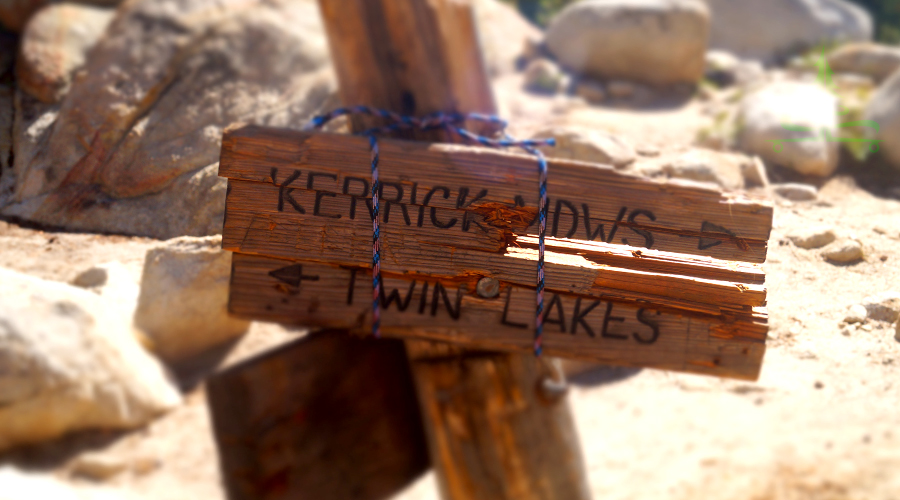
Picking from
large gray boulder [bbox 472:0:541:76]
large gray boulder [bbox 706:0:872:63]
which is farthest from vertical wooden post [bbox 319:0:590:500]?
large gray boulder [bbox 706:0:872:63]

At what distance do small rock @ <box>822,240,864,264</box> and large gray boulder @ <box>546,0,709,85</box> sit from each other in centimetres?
327

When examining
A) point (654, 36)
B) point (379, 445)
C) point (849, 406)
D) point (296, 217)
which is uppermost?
point (654, 36)

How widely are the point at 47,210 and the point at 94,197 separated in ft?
0.39

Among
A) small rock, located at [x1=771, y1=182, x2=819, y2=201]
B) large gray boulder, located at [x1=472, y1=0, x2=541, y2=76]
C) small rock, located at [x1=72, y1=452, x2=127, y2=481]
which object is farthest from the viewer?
large gray boulder, located at [x1=472, y1=0, x2=541, y2=76]

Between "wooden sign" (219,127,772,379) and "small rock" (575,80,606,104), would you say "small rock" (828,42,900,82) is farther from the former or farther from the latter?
"wooden sign" (219,127,772,379)

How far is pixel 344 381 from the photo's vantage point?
4.91 feet

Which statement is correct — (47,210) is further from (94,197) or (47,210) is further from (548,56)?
(548,56)

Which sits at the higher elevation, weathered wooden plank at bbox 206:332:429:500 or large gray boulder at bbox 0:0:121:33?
large gray boulder at bbox 0:0:121:33

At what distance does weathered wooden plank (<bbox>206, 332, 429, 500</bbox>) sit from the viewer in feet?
4.50

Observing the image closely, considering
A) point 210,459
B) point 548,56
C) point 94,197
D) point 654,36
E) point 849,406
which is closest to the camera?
point 210,459

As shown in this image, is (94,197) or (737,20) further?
(737,20)

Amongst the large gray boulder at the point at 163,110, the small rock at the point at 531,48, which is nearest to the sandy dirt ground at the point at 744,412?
the large gray boulder at the point at 163,110

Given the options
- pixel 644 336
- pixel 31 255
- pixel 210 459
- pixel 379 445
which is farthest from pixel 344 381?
pixel 31 255

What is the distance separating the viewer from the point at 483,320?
1446mm
